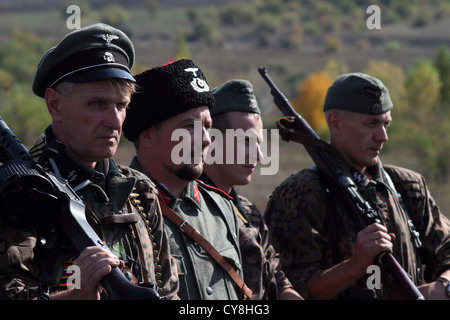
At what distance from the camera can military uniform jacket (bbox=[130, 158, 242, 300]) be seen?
4293 mm

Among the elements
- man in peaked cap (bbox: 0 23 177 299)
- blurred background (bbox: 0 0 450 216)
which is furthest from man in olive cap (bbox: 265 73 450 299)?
blurred background (bbox: 0 0 450 216)

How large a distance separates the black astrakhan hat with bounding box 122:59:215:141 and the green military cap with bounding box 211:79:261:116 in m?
0.89

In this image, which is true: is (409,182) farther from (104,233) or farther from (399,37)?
(399,37)

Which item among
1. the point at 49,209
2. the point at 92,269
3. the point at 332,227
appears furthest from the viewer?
the point at 332,227

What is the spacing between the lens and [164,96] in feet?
14.6

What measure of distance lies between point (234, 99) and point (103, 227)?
6.77 ft

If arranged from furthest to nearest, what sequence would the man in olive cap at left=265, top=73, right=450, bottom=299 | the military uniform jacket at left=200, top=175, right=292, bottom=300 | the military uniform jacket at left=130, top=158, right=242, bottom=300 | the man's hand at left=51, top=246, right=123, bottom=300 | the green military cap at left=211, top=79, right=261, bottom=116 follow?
1. the man in olive cap at left=265, top=73, right=450, bottom=299
2. the green military cap at left=211, top=79, right=261, bottom=116
3. the military uniform jacket at left=200, top=175, right=292, bottom=300
4. the military uniform jacket at left=130, top=158, right=242, bottom=300
5. the man's hand at left=51, top=246, right=123, bottom=300

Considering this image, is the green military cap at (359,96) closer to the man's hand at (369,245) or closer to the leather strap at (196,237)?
the man's hand at (369,245)

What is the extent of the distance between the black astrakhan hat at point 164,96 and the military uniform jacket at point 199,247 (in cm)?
27

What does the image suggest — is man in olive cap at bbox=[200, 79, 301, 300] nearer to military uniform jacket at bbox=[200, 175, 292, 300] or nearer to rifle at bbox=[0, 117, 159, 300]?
military uniform jacket at bbox=[200, 175, 292, 300]

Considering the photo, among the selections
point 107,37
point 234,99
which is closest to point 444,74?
point 234,99

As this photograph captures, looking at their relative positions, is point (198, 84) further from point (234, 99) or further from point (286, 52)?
point (286, 52)

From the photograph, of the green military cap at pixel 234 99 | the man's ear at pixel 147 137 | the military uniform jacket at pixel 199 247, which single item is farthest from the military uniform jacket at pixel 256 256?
the man's ear at pixel 147 137

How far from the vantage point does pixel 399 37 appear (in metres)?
95.8
